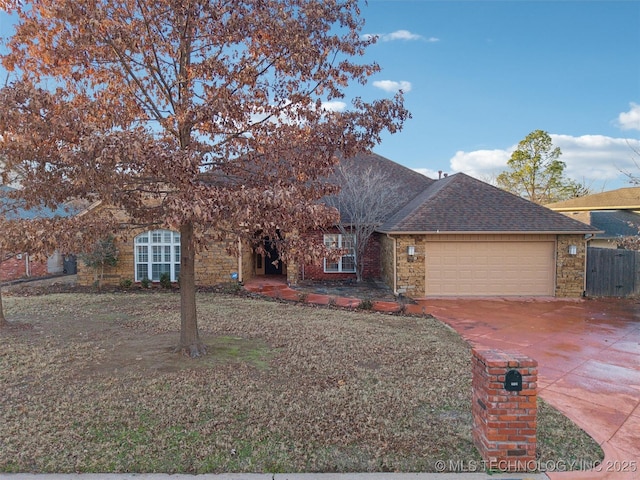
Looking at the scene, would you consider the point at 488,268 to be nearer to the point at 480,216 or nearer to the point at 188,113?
the point at 480,216

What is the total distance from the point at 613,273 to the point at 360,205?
27.3ft

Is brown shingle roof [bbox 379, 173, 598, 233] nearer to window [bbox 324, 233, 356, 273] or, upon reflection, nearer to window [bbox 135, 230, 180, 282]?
window [bbox 324, 233, 356, 273]

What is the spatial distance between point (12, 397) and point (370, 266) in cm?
1287

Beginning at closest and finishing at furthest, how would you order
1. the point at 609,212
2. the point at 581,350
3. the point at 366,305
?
the point at 581,350, the point at 366,305, the point at 609,212

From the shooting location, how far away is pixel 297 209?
15.2 ft

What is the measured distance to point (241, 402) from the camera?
4.49m

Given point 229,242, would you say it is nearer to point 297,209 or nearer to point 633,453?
point 297,209

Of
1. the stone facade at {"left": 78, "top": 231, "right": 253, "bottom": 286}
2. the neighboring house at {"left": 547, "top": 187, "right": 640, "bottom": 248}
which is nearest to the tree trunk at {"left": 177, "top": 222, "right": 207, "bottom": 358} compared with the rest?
the stone facade at {"left": 78, "top": 231, "right": 253, "bottom": 286}

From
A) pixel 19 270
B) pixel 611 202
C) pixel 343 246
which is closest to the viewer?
pixel 343 246

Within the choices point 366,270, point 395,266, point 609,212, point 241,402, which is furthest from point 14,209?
point 609,212

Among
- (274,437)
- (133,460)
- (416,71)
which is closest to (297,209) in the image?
(274,437)

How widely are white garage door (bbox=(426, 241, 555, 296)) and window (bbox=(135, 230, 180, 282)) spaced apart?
8944 mm

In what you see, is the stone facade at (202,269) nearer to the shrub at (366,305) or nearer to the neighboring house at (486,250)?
the neighboring house at (486,250)

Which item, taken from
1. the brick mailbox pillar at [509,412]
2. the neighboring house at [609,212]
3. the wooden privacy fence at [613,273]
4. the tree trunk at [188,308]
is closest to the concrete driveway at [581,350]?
the brick mailbox pillar at [509,412]
